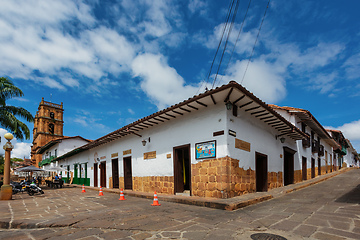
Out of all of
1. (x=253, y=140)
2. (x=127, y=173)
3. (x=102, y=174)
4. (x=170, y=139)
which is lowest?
(x=102, y=174)

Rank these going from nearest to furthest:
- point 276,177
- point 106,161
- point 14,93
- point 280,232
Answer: point 280,232 → point 276,177 → point 14,93 → point 106,161

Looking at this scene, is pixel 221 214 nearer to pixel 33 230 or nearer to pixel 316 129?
pixel 33 230

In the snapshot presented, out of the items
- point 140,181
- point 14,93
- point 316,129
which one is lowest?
point 140,181

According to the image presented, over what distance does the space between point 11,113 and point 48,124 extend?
1413 inches

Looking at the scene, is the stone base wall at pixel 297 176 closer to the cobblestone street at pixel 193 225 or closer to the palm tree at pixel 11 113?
the cobblestone street at pixel 193 225

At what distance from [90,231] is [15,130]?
563 inches

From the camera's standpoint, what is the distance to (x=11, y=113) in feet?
49.9

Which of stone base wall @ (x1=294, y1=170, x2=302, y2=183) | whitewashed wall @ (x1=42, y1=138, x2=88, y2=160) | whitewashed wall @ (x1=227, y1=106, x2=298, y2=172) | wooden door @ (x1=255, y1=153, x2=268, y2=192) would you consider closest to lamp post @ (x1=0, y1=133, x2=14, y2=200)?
whitewashed wall @ (x1=227, y1=106, x2=298, y2=172)

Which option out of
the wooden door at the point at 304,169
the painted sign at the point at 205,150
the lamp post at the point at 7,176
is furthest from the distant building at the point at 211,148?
the lamp post at the point at 7,176

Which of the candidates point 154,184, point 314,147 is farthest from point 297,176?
point 154,184

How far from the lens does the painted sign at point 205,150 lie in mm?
Result: 8430

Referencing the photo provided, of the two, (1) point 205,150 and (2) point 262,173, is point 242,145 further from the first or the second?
(2) point 262,173

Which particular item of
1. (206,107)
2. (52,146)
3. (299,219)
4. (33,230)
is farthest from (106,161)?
(52,146)

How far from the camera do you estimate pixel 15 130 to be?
15.2 meters
